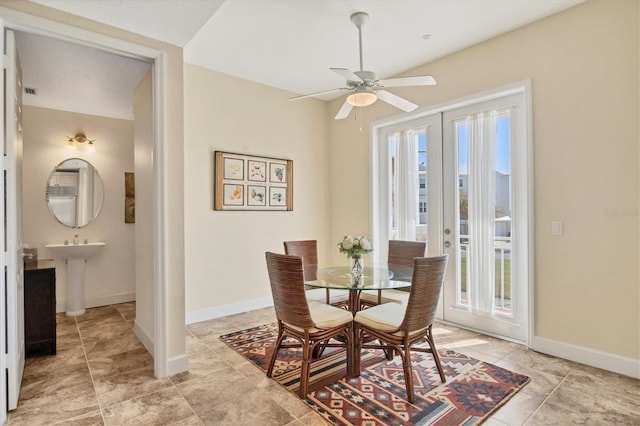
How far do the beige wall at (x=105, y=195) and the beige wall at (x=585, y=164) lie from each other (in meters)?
4.94

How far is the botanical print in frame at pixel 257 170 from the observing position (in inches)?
174

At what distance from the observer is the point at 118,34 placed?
2.48 meters

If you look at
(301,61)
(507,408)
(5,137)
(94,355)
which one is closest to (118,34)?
(5,137)

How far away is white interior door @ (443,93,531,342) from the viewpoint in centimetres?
330

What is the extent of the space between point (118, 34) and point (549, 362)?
423cm

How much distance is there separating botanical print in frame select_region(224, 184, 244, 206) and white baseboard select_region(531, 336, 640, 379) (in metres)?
3.44

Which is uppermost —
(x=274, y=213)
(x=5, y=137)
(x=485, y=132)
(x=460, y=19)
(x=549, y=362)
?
(x=460, y=19)

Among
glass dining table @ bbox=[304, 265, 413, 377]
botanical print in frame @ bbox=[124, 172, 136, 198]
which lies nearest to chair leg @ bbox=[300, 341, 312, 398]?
glass dining table @ bbox=[304, 265, 413, 377]

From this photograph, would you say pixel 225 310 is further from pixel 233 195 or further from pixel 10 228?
pixel 10 228

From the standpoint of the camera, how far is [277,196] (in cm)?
469

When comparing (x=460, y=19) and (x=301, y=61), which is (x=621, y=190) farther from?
(x=301, y=61)

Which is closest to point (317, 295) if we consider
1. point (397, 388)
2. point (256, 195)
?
point (256, 195)

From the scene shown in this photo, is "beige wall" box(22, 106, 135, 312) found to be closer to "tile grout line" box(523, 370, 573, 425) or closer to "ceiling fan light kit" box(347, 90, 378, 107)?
"ceiling fan light kit" box(347, 90, 378, 107)

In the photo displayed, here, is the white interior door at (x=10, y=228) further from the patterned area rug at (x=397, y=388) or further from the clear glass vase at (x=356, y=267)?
the clear glass vase at (x=356, y=267)
